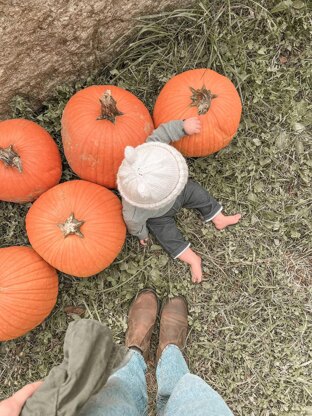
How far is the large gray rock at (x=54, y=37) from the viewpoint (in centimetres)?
215

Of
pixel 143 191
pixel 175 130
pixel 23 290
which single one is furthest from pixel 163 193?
pixel 23 290

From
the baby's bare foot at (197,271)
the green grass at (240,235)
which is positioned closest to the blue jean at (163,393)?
the green grass at (240,235)

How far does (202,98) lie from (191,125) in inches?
6.2

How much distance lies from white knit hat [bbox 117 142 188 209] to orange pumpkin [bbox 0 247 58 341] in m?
0.68

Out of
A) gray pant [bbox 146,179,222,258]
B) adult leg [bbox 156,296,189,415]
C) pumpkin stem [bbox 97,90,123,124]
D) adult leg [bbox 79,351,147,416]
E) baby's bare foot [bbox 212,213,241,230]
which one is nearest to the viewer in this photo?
adult leg [bbox 79,351,147,416]

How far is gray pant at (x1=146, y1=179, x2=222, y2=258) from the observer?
2.55m

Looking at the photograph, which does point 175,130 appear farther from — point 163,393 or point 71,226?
point 163,393

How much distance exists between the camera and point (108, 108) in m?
2.14

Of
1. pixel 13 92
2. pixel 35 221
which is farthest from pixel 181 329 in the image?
pixel 13 92

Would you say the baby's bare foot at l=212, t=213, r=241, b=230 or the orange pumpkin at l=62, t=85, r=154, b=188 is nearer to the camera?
the orange pumpkin at l=62, t=85, r=154, b=188

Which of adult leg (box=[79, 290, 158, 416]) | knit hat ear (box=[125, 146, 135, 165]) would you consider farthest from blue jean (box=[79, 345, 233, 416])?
knit hat ear (box=[125, 146, 135, 165])

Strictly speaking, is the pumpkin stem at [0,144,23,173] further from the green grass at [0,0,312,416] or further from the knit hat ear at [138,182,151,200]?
the knit hat ear at [138,182,151,200]

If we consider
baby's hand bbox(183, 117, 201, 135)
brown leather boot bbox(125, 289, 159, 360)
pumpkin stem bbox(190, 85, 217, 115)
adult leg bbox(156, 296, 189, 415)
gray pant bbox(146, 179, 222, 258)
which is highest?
pumpkin stem bbox(190, 85, 217, 115)

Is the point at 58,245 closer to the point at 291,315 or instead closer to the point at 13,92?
the point at 13,92
